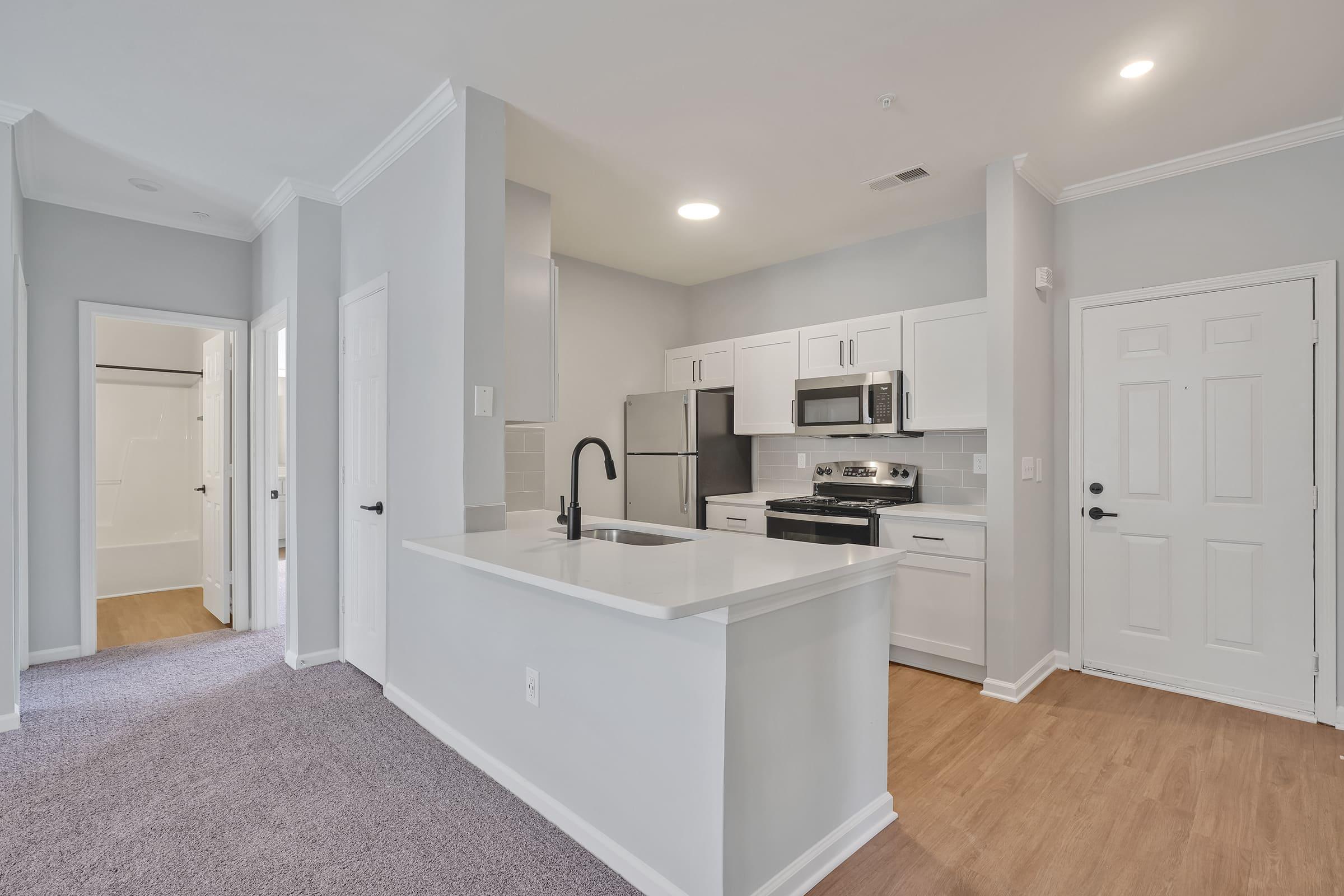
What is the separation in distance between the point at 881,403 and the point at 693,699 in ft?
8.90

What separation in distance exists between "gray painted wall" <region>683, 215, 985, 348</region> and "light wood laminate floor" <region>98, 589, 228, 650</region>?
3920mm

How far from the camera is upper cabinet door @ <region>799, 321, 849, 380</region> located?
161 inches

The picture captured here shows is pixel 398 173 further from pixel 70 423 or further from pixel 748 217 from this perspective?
pixel 70 423

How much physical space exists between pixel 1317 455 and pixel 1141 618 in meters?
1.02

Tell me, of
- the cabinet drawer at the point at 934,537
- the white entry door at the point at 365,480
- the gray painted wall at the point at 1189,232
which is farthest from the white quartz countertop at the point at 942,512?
the white entry door at the point at 365,480

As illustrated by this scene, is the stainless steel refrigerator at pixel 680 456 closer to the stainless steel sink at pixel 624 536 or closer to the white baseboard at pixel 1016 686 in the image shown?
the stainless steel sink at pixel 624 536

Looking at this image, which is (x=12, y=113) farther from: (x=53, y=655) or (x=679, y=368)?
(x=679, y=368)

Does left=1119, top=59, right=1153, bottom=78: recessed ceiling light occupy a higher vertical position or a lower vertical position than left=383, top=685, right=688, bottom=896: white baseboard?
higher

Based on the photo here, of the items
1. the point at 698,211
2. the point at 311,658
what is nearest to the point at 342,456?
the point at 311,658

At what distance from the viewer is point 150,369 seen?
5234mm

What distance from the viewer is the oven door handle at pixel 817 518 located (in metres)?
3.60

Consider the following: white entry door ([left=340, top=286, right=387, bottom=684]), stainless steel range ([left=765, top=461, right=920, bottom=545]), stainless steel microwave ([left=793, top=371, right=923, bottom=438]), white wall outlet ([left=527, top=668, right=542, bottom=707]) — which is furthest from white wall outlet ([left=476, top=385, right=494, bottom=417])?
stainless steel microwave ([left=793, top=371, right=923, bottom=438])

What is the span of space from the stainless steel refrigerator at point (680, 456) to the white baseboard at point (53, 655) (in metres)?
3.31

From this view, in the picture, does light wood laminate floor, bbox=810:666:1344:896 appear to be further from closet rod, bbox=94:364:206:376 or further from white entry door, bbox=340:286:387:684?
closet rod, bbox=94:364:206:376
